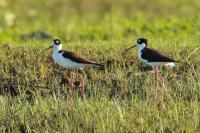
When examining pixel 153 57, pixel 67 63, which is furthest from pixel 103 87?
pixel 153 57

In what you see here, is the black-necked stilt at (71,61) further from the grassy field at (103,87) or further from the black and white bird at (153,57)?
the black and white bird at (153,57)

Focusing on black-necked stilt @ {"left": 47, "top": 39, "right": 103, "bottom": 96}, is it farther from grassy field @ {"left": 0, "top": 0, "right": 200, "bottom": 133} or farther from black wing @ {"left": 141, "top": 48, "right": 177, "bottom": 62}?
black wing @ {"left": 141, "top": 48, "right": 177, "bottom": 62}

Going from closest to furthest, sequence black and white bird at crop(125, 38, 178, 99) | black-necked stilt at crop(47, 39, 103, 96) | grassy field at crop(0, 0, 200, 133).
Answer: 1. grassy field at crop(0, 0, 200, 133)
2. black and white bird at crop(125, 38, 178, 99)
3. black-necked stilt at crop(47, 39, 103, 96)

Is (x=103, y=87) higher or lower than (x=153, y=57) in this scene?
lower

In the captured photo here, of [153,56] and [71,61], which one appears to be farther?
[71,61]

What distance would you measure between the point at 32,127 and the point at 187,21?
837cm

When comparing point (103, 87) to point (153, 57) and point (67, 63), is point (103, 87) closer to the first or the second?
point (67, 63)

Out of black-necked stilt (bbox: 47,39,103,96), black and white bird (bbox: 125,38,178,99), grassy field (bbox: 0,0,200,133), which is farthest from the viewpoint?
black-necked stilt (bbox: 47,39,103,96)

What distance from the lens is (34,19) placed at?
18844 millimetres

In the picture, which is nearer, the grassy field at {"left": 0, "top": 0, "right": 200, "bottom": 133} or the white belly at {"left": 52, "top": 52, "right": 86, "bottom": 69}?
the grassy field at {"left": 0, "top": 0, "right": 200, "bottom": 133}

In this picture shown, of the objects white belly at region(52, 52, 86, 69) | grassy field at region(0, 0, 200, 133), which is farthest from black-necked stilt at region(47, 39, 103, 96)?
grassy field at region(0, 0, 200, 133)

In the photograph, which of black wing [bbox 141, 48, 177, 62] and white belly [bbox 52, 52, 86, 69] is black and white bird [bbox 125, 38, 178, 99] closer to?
black wing [bbox 141, 48, 177, 62]

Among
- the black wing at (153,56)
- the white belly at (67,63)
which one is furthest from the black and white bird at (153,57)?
the white belly at (67,63)

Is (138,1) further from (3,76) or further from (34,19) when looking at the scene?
(3,76)
